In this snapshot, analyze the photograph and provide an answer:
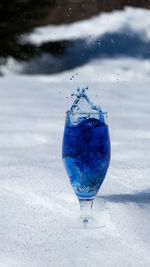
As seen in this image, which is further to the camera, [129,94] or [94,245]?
[129,94]

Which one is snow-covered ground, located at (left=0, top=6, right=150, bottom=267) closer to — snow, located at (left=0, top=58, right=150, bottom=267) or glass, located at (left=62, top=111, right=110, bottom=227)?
snow, located at (left=0, top=58, right=150, bottom=267)

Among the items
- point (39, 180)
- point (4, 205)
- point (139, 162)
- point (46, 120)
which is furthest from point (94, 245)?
point (46, 120)

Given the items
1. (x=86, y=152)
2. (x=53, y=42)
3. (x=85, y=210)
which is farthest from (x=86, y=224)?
(x=53, y=42)

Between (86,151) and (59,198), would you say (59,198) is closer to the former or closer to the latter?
(59,198)

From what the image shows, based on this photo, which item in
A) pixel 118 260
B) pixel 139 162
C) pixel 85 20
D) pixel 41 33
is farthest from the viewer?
pixel 41 33

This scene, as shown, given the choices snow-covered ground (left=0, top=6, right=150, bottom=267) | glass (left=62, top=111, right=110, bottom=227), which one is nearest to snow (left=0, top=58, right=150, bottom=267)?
snow-covered ground (left=0, top=6, right=150, bottom=267)

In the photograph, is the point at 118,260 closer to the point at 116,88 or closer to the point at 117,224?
the point at 117,224
